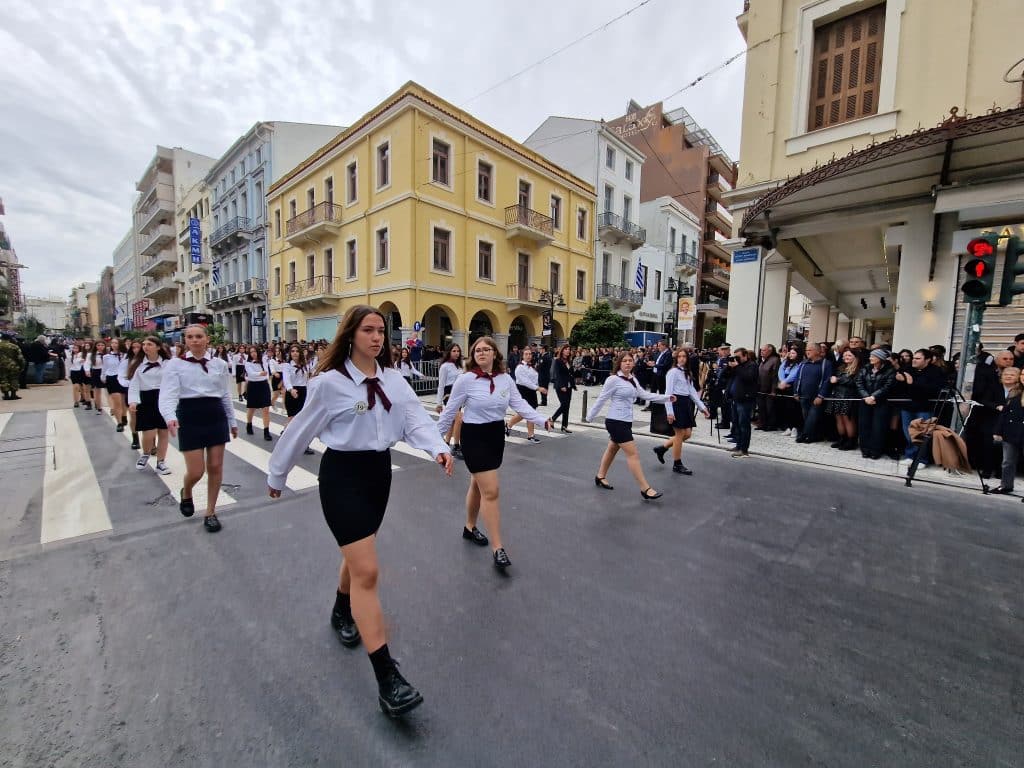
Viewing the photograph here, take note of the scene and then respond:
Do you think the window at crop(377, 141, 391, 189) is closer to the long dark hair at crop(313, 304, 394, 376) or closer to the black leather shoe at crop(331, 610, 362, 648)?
the long dark hair at crop(313, 304, 394, 376)

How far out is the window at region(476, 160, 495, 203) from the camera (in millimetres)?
22734

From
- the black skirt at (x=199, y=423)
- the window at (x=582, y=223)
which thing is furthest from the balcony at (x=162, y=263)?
the black skirt at (x=199, y=423)

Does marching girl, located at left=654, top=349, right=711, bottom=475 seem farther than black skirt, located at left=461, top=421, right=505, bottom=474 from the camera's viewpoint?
Yes

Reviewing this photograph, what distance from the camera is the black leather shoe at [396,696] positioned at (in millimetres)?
2197

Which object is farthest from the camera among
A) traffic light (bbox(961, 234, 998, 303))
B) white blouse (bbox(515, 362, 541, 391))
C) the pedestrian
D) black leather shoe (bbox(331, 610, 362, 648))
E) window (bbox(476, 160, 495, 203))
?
window (bbox(476, 160, 495, 203))

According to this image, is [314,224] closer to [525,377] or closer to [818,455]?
[525,377]

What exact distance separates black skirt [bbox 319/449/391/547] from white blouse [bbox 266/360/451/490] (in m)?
0.06

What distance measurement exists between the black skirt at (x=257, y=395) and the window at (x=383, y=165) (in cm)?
1517

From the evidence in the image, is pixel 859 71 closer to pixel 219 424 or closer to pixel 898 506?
pixel 898 506

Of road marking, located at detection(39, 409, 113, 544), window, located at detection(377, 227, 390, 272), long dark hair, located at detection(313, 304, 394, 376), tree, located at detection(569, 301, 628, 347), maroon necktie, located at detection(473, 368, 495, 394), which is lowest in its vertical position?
road marking, located at detection(39, 409, 113, 544)

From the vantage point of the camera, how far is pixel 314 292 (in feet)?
82.1

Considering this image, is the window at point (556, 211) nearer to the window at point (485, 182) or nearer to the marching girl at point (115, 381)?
the window at point (485, 182)

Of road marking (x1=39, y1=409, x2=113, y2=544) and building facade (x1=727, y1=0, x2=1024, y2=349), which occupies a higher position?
building facade (x1=727, y1=0, x2=1024, y2=349)

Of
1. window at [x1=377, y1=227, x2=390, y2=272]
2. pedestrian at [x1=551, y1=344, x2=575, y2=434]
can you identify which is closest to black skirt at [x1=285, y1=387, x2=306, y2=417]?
pedestrian at [x1=551, y1=344, x2=575, y2=434]
